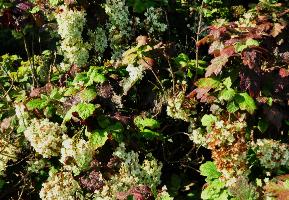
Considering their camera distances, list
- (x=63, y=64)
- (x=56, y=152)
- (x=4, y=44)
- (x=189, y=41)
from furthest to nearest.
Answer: (x=4, y=44) → (x=189, y=41) → (x=63, y=64) → (x=56, y=152)

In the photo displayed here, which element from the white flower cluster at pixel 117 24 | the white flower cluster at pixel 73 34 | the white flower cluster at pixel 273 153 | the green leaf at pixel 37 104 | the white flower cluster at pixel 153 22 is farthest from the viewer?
the white flower cluster at pixel 153 22

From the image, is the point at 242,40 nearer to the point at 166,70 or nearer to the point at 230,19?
the point at 166,70

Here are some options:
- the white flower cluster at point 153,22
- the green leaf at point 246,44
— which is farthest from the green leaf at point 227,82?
the white flower cluster at point 153,22

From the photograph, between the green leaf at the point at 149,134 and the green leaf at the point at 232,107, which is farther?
the green leaf at the point at 149,134

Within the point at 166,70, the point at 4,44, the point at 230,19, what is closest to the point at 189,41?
the point at 230,19

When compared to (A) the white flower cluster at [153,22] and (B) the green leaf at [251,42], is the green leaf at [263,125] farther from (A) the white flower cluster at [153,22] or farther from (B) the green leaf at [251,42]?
(A) the white flower cluster at [153,22]

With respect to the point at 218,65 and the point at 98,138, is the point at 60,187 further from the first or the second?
the point at 218,65

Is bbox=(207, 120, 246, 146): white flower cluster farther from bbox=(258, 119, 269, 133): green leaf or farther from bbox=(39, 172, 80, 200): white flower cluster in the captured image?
bbox=(39, 172, 80, 200): white flower cluster
